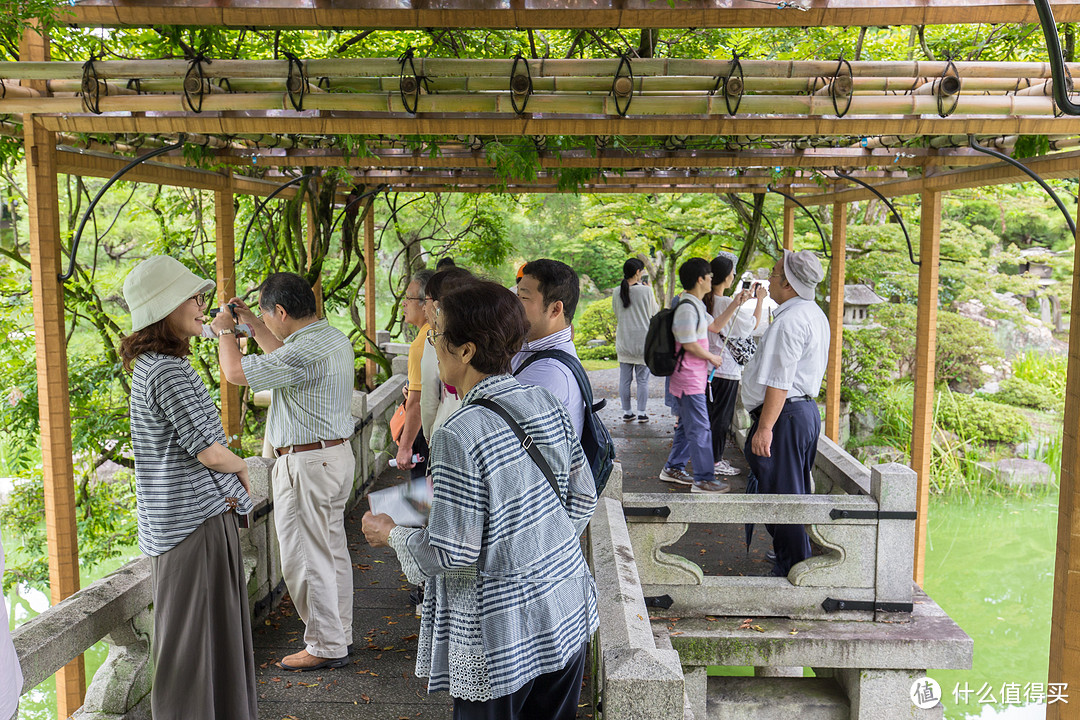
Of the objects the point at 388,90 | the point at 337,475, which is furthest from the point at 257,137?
the point at 337,475

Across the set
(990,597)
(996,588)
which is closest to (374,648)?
(990,597)

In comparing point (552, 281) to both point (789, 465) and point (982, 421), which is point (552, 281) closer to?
point (789, 465)

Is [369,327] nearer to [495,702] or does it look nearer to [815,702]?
[815,702]

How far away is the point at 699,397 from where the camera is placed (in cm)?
599

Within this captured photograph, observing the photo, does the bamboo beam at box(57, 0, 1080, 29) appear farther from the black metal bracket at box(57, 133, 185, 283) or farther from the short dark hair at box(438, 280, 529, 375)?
the black metal bracket at box(57, 133, 185, 283)

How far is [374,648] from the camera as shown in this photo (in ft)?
13.1

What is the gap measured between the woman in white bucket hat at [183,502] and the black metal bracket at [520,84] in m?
1.39

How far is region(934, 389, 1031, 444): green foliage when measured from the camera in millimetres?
12109

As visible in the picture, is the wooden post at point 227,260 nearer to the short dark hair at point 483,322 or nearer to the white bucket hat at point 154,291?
the white bucket hat at point 154,291

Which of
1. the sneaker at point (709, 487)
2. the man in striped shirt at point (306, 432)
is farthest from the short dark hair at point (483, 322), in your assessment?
the sneaker at point (709, 487)

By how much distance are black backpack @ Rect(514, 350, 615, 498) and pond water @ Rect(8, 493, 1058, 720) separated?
5.52m

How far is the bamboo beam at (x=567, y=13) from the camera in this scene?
2.72 metres

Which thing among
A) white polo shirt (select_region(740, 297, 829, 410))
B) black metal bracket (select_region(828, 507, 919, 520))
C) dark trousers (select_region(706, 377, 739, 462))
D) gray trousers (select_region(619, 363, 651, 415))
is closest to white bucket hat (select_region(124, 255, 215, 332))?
white polo shirt (select_region(740, 297, 829, 410))

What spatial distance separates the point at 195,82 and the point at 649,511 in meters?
2.79
